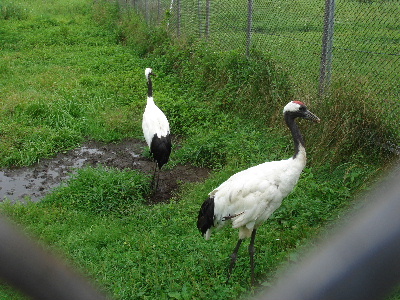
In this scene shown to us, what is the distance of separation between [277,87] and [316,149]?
1.52 metres

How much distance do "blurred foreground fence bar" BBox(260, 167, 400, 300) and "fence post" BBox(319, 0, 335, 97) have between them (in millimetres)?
5268

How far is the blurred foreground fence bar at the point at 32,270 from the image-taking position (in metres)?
0.61

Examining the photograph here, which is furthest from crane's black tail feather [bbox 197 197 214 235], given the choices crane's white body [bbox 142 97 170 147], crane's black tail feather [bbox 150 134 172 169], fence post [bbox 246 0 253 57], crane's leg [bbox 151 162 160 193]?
fence post [bbox 246 0 253 57]

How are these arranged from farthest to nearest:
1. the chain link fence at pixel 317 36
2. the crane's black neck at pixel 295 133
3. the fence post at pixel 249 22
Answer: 1. the fence post at pixel 249 22
2. the chain link fence at pixel 317 36
3. the crane's black neck at pixel 295 133

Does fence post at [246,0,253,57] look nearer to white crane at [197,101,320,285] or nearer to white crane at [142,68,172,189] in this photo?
white crane at [142,68,172,189]

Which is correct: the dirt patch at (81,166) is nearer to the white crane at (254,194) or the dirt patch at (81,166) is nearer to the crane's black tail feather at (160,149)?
the crane's black tail feather at (160,149)

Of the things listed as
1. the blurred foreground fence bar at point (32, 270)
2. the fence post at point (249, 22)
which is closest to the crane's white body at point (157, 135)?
the fence post at point (249, 22)

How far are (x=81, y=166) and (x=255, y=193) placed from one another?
341 centimetres

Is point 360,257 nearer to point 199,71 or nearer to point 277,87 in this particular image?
point 277,87

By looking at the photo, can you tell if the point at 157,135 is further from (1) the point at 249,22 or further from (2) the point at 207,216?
(1) the point at 249,22

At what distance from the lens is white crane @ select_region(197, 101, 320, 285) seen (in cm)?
397

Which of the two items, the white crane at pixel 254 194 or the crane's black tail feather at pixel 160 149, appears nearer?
the white crane at pixel 254 194

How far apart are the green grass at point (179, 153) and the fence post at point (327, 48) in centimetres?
20

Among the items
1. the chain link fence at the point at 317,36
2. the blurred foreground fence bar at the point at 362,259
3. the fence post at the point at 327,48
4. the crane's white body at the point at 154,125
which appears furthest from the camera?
the crane's white body at the point at 154,125
